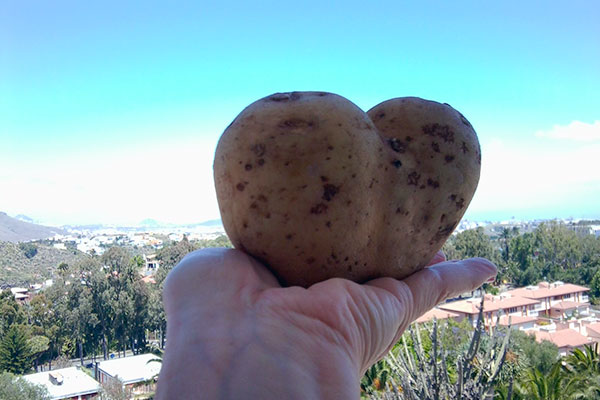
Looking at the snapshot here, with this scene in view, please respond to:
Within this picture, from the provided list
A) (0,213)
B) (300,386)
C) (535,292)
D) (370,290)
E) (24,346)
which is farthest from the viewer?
(0,213)

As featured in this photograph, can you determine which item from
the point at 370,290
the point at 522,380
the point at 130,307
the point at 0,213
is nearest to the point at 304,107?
the point at 370,290

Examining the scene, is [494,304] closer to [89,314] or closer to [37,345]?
[89,314]

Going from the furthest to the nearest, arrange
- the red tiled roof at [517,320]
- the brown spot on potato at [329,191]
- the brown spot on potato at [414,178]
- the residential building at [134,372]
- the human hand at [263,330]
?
the red tiled roof at [517,320]
the residential building at [134,372]
the brown spot on potato at [414,178]
the brown spot on potato at [329,191]
the human hand at [263,330]

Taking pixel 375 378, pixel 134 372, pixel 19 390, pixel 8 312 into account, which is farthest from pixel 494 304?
pixel 8 312

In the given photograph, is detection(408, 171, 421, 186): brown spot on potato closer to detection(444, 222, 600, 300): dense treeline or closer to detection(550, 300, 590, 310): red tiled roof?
detection(550, 300, 590, 310): red tiled roof

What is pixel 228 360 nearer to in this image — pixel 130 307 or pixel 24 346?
pixel 24 346

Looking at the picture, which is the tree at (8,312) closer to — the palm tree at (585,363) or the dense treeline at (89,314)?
the dense treeline at (89,314)

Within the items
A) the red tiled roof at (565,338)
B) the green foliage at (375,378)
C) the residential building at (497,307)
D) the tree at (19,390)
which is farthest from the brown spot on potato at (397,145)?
the residential building at (497,307)

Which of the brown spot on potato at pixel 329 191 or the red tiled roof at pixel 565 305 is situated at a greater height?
the brown spot on potato at pixel 329 191
